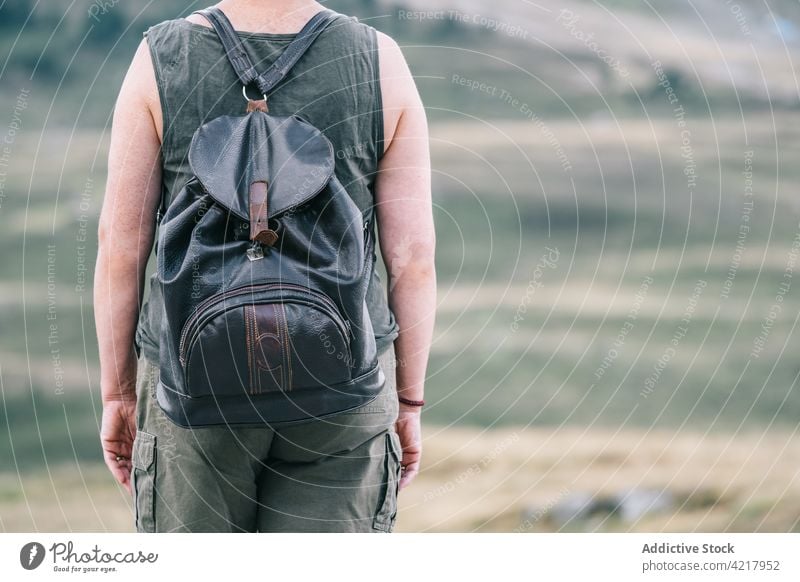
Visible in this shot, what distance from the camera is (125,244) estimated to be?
1721 mm

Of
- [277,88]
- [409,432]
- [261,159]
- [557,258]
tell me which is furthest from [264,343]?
[557,258]

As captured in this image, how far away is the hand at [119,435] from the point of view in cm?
184

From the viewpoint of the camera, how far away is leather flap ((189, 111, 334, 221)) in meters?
1.53

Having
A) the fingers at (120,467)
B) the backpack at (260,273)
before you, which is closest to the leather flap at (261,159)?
the backpack at (260,273)

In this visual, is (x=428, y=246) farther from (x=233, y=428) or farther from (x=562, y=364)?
(x=562, y=364)

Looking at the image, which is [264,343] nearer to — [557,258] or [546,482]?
[557,258]

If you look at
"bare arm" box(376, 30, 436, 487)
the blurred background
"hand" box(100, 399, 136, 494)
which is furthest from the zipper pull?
the blurred background

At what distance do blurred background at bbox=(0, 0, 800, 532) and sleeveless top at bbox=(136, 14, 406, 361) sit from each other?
33.9 inches

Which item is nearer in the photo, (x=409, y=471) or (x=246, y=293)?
(x=246, y=293)

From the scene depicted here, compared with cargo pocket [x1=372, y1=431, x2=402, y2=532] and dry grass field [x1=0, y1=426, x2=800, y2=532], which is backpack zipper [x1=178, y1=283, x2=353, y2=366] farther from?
dry grass field [x1=0, y1=426, x2=800, y2=532]

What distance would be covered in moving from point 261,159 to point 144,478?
607 millimetres

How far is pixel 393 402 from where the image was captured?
68.4 inches

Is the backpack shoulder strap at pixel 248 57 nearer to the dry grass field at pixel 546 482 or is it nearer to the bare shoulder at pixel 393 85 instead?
the bare shoulder at pixel 393 85
